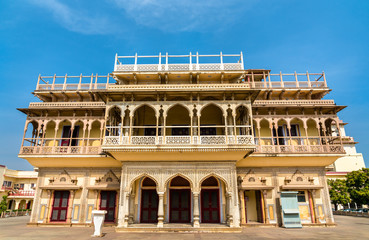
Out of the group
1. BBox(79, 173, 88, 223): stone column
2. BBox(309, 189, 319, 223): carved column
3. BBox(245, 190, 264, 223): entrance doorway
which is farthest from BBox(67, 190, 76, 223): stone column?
BBox(309, 189, 319, 223): carved column

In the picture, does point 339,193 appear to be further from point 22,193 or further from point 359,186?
point 22,193

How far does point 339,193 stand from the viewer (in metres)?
32.0

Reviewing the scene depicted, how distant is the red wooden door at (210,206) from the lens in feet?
56.2

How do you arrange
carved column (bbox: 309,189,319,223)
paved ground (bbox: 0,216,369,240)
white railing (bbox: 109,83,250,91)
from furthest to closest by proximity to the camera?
carved column (bbox: 309,189,319,223), white railing (bbox: 109,83,250,91), paved ground (bbox: 0,216,369,240)

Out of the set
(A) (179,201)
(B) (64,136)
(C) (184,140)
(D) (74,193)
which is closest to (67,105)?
(B) (64,136)

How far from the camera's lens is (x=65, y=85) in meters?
20.7

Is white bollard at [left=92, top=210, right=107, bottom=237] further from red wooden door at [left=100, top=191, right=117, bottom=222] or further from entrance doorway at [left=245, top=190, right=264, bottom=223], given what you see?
entrance doorway at [left=245, top=190, right=264, bottom=223]

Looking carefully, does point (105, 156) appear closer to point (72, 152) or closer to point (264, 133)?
point (72, 152)

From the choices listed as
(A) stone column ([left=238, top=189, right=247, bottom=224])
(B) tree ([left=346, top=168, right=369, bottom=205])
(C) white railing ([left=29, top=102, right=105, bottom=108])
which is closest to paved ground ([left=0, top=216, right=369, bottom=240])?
(A) stone column ([left=238, top=189, right=247, bottom=224])

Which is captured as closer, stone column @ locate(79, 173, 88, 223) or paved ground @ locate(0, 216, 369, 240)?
paved ground @ locate(0, 216, 369, 240)

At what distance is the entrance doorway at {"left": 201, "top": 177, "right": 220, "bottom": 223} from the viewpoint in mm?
17141

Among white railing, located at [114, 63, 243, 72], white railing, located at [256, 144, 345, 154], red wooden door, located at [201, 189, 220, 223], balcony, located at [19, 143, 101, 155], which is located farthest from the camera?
white railing, located at [114, 63, 243, 72]

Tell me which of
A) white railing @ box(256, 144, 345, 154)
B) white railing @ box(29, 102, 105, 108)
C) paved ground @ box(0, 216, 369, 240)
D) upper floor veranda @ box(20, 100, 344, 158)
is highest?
white railing @ box(29, 102, 105, 108)

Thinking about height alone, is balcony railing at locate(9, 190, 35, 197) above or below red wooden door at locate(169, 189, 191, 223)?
above
